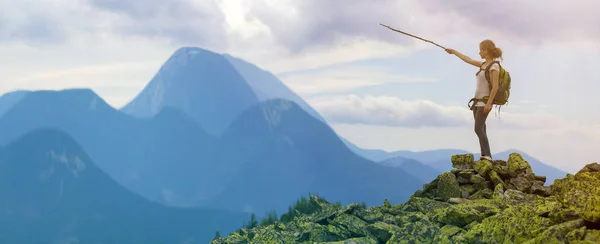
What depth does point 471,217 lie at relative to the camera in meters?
10.6

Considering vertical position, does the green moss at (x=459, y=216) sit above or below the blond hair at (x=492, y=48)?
below

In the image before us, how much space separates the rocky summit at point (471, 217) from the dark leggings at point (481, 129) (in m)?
0.56

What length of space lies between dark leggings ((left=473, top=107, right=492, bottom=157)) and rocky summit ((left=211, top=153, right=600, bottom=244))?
562 millimetres

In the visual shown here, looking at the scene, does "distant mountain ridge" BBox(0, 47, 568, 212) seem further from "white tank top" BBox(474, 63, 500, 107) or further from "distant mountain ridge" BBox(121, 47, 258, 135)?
"white tank top" BBox(474, 63, 500, 107)

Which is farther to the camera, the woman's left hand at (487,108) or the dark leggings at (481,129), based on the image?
the dark leggings at (481,129)

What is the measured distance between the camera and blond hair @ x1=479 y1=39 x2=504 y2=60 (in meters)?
13.2

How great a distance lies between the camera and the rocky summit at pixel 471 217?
32.0ft

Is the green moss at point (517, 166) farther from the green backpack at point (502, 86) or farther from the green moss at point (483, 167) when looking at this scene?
the green backpack at point (502, 86)

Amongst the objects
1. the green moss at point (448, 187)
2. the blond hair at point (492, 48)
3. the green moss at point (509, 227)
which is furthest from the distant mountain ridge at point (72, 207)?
the green moss at point (509, 227)

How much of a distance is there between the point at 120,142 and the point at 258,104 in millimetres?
21766

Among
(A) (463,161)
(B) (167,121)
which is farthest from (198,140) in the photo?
(A) (463,161)

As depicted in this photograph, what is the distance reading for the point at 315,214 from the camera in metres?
12.1

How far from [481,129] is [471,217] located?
3448 millimetres

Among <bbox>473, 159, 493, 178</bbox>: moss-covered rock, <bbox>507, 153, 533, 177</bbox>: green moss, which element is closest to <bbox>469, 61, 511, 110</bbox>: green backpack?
<bbox>473, 159, 493, 178</bbox>: moss-covered rock
